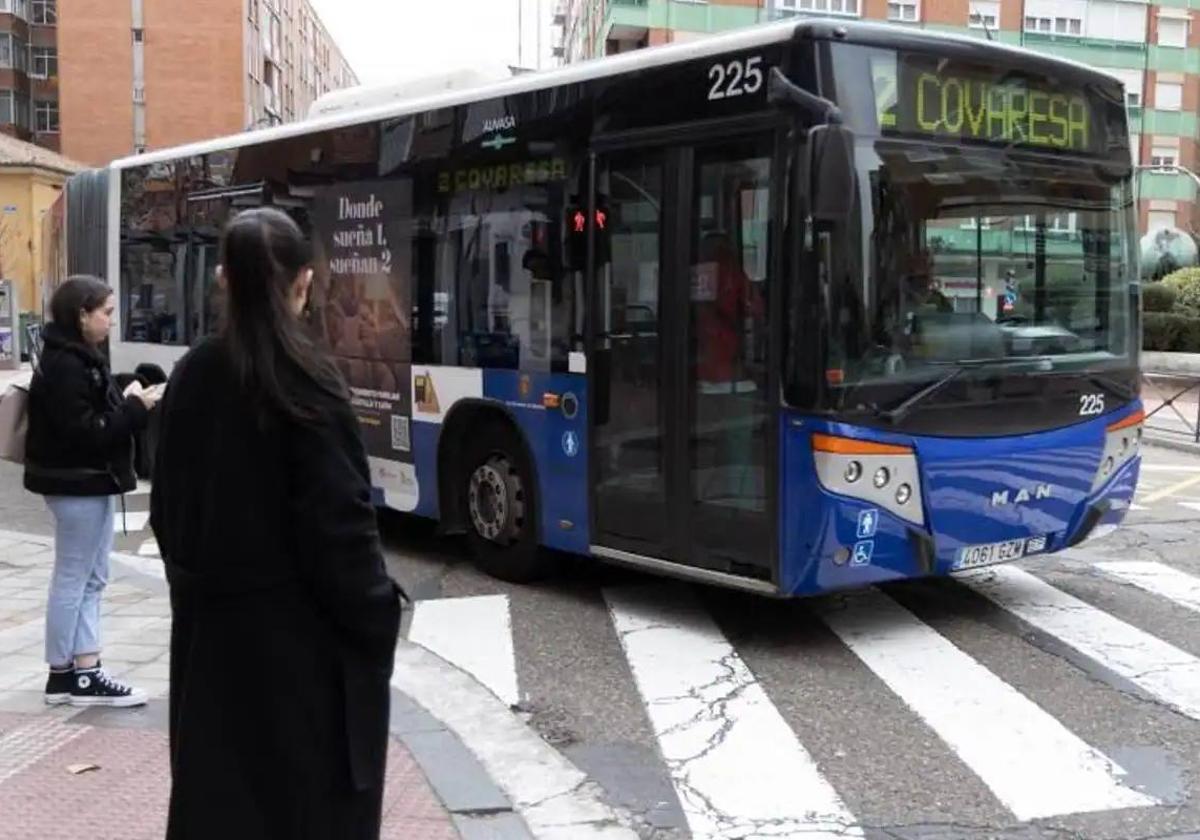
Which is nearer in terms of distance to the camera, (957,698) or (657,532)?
(957,698)

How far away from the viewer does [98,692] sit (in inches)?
209

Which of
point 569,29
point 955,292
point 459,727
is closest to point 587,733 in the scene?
point 459,727

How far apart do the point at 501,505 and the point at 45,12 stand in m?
75.7

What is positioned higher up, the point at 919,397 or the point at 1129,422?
the point at 919,397

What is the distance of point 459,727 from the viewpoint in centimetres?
528

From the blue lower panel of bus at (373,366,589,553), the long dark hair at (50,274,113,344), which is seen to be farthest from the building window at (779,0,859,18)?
the long dark hair at (50,274,113,344)

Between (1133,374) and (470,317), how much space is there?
396cm

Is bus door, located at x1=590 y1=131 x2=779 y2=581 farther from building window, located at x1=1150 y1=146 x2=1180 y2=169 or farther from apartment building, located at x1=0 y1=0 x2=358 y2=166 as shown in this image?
apartment building, located at x1=0 y1=0 x2=358 y2=166

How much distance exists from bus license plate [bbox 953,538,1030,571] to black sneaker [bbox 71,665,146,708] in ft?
13.0

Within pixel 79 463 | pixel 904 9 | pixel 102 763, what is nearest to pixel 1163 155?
pixel 904 9

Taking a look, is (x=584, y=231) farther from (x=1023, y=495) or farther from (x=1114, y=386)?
(x=1114, y=386)

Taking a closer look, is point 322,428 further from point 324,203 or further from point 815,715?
point 324,203

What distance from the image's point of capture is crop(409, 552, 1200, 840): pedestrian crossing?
4.59m

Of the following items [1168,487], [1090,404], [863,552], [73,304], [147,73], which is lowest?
[1168,487]
